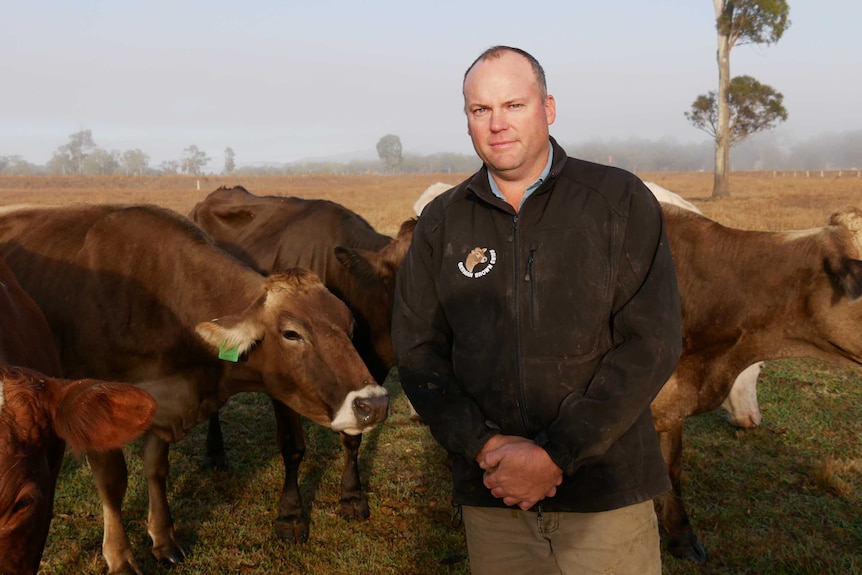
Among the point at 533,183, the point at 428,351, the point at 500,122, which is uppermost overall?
the point at 500,122

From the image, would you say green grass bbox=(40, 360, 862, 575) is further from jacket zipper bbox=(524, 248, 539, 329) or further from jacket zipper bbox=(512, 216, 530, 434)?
jacket zipper bbox=(524, 248, 539, 329)

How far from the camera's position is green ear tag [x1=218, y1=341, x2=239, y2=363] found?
13.0 ft

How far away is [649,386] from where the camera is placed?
217 centimetres

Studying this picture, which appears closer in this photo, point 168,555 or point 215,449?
point 168,555

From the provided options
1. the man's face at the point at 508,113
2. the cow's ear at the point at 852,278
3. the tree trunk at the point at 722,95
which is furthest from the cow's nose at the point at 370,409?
the tree trunk at the point at 722,95

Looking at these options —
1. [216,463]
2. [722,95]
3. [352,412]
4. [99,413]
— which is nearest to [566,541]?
[99,413]

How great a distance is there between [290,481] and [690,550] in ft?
8.61

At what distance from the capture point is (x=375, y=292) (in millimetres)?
5441

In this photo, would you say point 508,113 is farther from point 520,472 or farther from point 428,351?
point 520,472

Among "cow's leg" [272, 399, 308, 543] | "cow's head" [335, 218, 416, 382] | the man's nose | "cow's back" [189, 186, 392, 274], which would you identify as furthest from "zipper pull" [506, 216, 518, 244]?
"cow's back" [189, 186, 392, 274]

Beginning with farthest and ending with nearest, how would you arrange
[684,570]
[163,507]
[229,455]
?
[229,455], [163,507], [684,570]

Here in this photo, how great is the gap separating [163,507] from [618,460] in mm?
3360

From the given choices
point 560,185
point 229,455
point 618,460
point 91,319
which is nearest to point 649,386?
point 618,460

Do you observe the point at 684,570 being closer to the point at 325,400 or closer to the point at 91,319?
the point at 325,400
